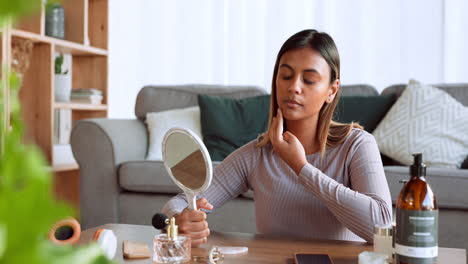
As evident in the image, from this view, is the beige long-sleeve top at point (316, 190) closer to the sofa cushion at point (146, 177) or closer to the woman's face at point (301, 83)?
the woman's face at point (301, 83)

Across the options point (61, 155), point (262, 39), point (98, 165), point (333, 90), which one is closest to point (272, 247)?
point (333, 90)

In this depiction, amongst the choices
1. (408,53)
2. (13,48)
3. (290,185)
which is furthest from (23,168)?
(408,53)

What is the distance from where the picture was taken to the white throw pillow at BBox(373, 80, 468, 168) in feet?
9.41

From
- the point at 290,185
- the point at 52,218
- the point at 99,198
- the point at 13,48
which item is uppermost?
the point at 13,48

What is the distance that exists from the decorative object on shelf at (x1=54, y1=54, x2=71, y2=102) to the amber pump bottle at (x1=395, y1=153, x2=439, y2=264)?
131 inches

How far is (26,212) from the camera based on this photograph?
134 millimetres

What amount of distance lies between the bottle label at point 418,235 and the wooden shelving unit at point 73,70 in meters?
2.81

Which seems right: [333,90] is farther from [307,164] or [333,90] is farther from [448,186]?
[448,186]

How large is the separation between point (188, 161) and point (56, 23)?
120 inches

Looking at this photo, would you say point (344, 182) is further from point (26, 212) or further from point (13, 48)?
point (13, 48)

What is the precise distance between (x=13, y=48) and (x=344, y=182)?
8.74 ft

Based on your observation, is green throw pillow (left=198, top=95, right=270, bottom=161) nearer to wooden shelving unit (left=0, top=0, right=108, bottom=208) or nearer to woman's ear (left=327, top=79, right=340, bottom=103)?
wooden shelving unit (left=0, top=0, right=108, bottom=208)

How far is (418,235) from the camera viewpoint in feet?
3.19

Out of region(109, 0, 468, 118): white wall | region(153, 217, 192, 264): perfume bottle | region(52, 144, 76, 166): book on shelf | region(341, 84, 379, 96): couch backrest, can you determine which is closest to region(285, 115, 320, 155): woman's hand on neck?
region(153, 217, 192, 264): perfume bottle
